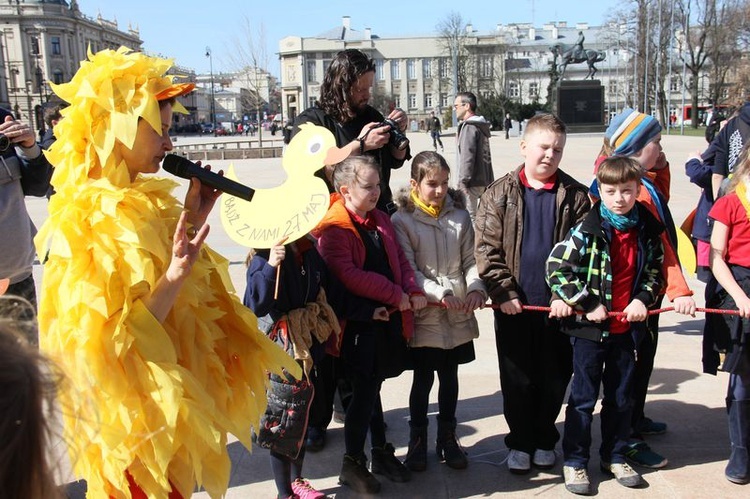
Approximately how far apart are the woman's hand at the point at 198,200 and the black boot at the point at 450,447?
1.92m

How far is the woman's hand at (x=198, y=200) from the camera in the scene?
7.99 feet

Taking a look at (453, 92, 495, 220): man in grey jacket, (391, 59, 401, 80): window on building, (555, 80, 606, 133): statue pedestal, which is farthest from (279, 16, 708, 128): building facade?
(453, 92, 495, 220): man in grey jacket

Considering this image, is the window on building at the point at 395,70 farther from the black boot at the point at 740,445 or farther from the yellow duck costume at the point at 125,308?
the yellow duck costume at the point at 125,308

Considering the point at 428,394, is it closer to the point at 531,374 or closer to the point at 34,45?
the point at 531,374

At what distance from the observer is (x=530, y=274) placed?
3576 millimetres

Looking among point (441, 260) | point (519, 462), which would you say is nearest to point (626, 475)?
point (519, 462)

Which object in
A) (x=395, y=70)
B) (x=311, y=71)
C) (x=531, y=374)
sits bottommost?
(x=531, y=374)

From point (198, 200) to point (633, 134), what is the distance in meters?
2.59

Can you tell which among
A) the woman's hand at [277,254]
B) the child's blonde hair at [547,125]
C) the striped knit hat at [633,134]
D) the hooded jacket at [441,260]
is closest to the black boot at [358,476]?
the hooded jacket at [441,260]

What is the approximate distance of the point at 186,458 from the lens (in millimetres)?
2162

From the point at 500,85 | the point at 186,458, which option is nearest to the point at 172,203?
the point at 186,458

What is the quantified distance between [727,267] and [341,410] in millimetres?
2396

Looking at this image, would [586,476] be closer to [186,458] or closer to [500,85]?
[186,458]

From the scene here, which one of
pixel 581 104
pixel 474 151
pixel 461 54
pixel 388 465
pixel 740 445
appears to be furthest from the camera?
pixel 461 54
